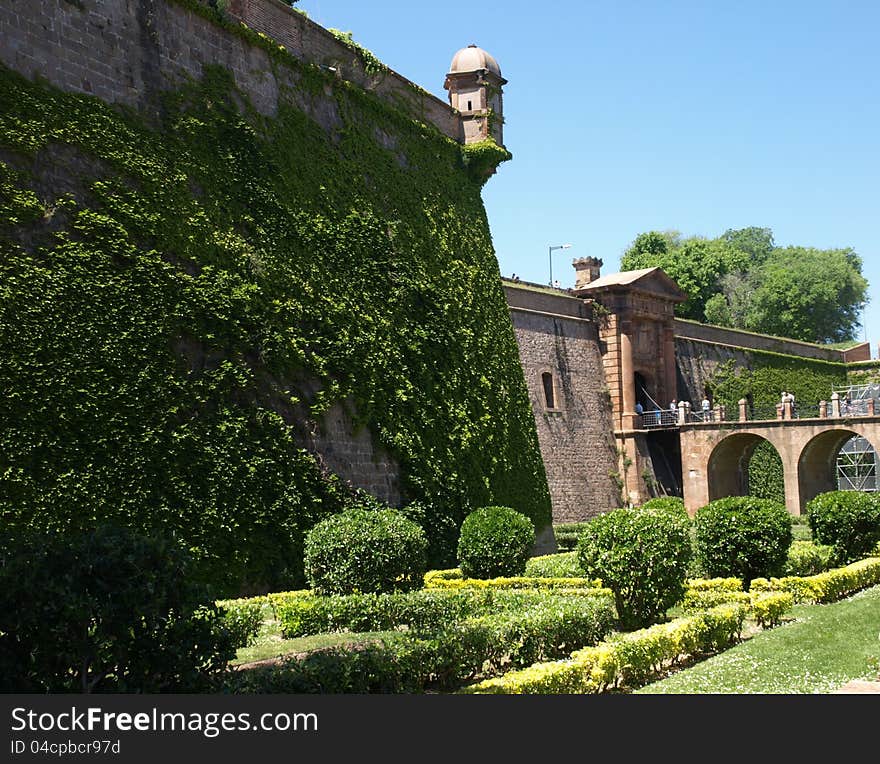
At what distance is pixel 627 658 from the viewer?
8.52 m

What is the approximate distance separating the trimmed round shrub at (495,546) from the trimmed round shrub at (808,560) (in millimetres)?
3824

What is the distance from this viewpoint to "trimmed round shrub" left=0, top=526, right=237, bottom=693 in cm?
534

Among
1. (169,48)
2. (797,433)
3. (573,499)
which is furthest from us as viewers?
(797,433)

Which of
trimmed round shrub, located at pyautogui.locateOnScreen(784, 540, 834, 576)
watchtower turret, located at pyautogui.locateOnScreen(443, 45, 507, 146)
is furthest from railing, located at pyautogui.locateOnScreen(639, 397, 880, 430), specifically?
trimmed round shrub, located at pyautogui.locateOnScreen(784, 540, 834, 576)

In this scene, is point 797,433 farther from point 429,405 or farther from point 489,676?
point 489,676

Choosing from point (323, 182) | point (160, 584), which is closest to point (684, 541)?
point (160, 584)

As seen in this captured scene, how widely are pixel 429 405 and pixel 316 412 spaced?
3.02 m

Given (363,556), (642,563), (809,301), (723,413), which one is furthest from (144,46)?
(809,301)

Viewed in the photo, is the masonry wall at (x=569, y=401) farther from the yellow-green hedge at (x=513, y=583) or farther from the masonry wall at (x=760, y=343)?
the yellow-green hedge at (x=513, y=583)

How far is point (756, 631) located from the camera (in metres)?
11.1

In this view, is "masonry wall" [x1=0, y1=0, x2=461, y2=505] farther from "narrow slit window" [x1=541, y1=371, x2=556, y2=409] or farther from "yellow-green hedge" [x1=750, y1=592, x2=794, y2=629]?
"narrow slit window" [x1=541, y1=371, x2=556, y2=409]

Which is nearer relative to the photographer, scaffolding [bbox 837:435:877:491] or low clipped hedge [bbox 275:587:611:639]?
low clipped hedge [bbox 275:587:611:639]

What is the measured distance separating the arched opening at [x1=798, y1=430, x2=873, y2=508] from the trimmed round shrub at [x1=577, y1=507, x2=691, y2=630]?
2199 cm

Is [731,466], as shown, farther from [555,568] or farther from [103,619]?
[103,619]
